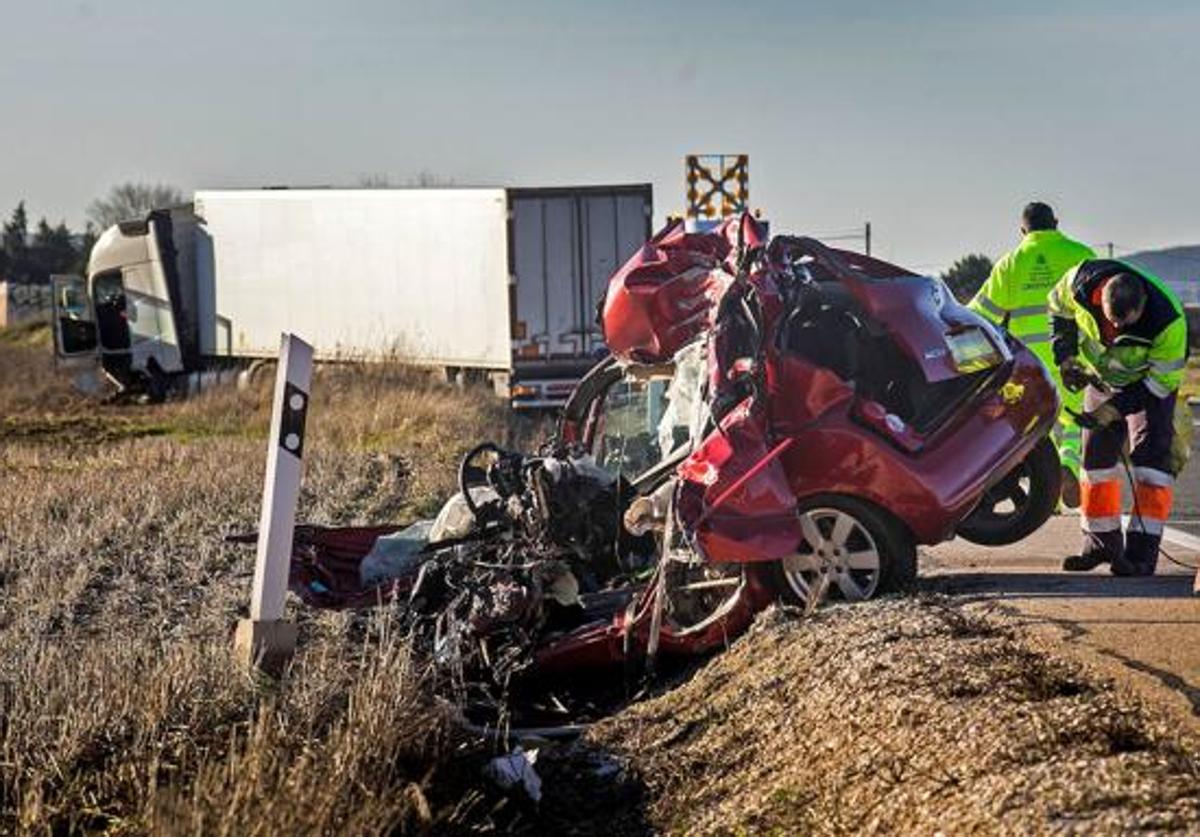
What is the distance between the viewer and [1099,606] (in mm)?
7652

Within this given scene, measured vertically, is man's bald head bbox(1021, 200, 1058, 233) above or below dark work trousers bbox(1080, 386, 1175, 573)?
above

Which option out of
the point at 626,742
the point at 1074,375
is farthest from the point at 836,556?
the point at 1074,375

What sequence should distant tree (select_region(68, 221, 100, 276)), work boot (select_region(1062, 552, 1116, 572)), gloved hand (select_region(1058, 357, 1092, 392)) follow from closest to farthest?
work boot (select_region(1062, 552, 1116, 572)) < gloved hand (select_region(1058, 357, 1092, 392)) < distant tree (select_region(68, 221, 100, 276))

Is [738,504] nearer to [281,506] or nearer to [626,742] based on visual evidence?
[626,742]

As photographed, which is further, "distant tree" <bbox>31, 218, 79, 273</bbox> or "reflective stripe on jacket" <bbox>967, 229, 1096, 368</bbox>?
"distant tree" <bbox>31, 218, 79, 273</bbox>

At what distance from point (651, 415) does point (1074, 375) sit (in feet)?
6.87

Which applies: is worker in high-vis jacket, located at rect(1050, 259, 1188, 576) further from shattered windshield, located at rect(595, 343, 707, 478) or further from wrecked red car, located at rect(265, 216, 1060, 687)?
shattered windshield, located at rect(595, 343, 707, 478)

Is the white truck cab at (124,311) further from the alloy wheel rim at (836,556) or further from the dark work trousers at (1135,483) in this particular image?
the alloy wheel rim at (836,556)

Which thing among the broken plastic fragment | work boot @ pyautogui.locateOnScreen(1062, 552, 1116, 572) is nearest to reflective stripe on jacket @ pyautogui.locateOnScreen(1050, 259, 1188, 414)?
work boot @ pyautogui.locateOnScreen(1062, 552, 1116, 572)

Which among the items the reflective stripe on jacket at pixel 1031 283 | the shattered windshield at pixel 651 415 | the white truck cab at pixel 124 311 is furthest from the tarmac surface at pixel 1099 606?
the white truck cab at pixel 124 311

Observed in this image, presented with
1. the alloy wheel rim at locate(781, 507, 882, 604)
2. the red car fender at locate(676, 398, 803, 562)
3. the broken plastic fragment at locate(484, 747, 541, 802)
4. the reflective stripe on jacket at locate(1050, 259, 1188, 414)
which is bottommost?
the broken plastic fragment at locate(484, 747, 541, 802)

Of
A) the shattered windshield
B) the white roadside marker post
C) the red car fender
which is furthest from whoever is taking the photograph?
the shattered windshield

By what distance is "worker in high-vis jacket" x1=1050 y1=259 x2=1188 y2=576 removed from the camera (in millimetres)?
9453

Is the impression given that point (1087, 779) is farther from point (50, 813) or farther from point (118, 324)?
point (118, 324)
